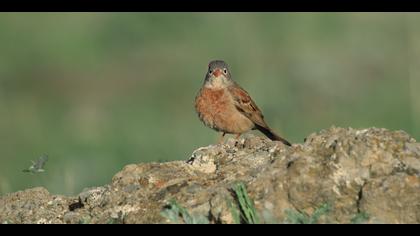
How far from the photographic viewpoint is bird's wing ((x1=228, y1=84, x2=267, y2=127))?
10.5 meters

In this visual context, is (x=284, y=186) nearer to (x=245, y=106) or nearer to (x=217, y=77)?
(x=245, y=106)

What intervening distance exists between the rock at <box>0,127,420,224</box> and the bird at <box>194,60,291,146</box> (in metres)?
3.81

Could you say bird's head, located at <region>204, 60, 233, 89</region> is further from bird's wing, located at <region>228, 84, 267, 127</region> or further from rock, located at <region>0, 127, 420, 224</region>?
rock, located at <region>0, 127, 420, 224</region>

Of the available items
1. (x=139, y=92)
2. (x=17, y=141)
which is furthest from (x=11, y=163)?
(x=139, y=92)

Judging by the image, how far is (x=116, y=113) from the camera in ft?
48.9

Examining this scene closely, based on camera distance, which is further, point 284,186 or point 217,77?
point 217,77

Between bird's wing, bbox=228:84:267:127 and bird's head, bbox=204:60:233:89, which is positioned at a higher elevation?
bird's head, bbox=204:60:233:89

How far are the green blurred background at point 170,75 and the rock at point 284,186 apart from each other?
5321 mm

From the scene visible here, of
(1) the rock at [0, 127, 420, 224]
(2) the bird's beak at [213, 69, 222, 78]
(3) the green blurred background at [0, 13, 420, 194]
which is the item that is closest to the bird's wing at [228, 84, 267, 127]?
(2) the bird's beak at [213, 69, 222, 78]

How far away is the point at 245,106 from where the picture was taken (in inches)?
412

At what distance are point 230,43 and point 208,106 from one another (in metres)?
7.64

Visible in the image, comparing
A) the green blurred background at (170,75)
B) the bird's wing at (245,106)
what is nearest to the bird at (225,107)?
the bird's wing at (245,106)

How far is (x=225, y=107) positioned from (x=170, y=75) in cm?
694

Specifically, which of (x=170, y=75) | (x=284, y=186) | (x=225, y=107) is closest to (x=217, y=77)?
(x=225, y=107)
